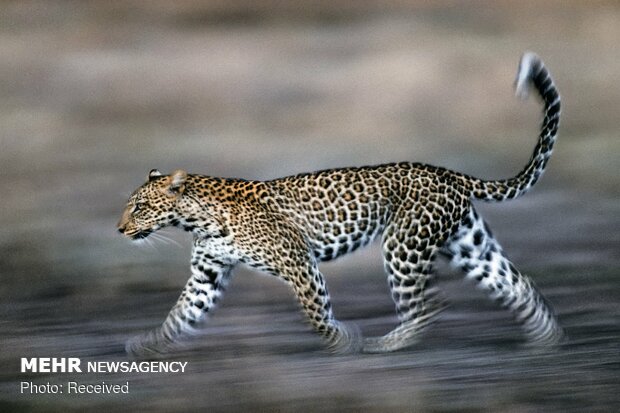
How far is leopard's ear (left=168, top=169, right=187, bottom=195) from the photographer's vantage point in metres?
15.4

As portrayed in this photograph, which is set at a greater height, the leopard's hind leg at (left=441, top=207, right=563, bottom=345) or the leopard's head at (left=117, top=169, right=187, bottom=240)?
the leopard's head at (left=117, top=169, right=187, bottom=240)

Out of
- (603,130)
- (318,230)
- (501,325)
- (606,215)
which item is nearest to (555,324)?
(501,325)

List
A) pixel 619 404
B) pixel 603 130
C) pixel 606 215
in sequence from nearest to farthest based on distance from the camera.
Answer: pixel 619 404
pixel 606 215
pixel 603 130

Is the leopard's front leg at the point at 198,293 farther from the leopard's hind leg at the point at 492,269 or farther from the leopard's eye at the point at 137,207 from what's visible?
the leopard's hind leg at the point at 492,269

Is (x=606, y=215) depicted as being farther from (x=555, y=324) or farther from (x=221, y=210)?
(x=221, y=210)

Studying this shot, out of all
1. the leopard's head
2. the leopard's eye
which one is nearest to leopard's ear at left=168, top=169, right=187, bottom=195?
the leopard's head

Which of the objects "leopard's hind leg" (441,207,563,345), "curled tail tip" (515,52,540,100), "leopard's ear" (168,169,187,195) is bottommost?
"leopard's hind leg" (441,207,563,345)

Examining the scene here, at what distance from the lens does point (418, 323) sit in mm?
15422

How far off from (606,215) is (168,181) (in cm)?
752

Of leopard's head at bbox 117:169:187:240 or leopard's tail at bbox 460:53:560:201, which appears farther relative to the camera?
leopard's tail at bbox 460:53:560:201

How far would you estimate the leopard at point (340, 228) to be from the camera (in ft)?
50.1

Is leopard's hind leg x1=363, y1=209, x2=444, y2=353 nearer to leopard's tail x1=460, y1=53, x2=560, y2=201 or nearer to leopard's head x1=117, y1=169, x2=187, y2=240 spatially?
leopard's tail x1=460, y1=53, x2=560, y2=201

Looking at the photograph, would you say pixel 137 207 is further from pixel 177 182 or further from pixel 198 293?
pixel 198 293

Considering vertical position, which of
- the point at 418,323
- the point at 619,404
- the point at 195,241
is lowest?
the point at 619,404
